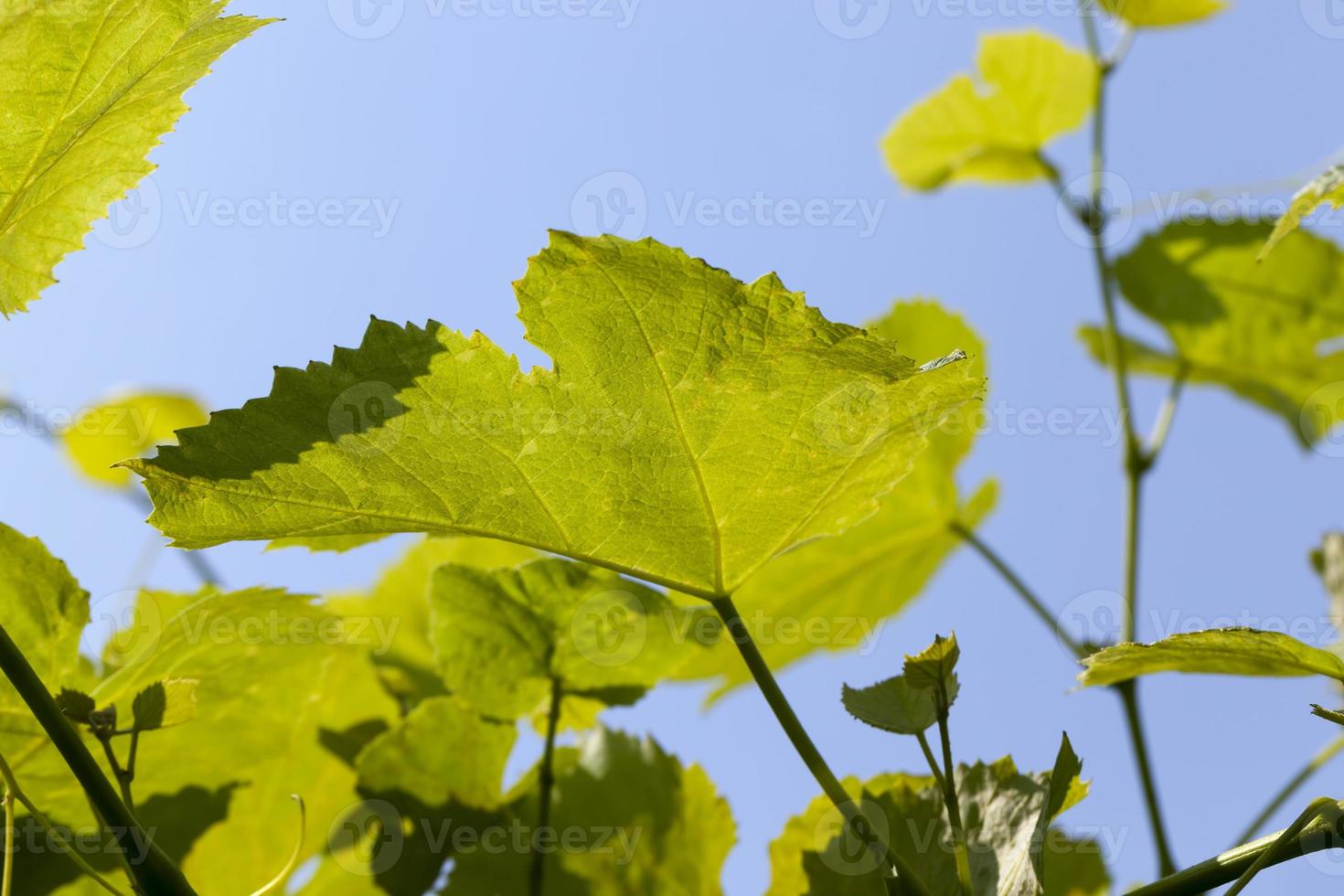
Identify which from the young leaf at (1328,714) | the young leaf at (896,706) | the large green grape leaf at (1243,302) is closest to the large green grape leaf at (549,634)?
the young leaf at (896,706)

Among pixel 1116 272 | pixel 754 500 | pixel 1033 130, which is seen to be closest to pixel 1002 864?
pixel 754 500

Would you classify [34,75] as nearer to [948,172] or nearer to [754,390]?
[754,390]


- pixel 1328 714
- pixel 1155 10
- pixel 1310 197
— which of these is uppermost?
pixel 1155 10

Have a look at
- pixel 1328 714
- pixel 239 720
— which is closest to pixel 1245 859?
pixel 1328 714

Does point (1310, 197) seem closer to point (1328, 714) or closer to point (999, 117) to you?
point (1328, 714)

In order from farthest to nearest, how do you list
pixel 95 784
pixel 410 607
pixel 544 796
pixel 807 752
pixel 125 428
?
pixel 125 428, pixel 410 607, pixel 544 796, pixel 807 752, pixel 95 784

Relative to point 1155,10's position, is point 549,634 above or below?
below

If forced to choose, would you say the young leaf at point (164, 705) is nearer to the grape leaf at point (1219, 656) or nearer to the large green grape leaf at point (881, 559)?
the grape leaf at point (1219, 656)
